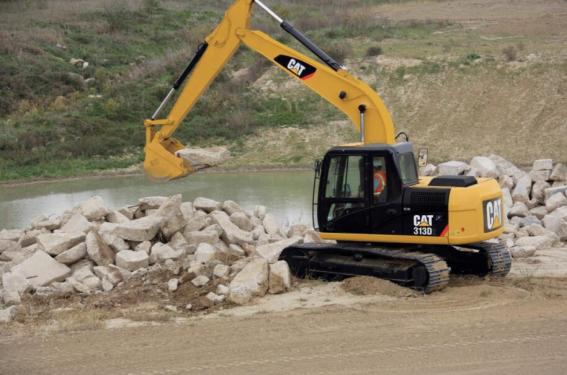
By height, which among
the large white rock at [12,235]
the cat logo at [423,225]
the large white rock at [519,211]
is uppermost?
the cat logo at [423,225]

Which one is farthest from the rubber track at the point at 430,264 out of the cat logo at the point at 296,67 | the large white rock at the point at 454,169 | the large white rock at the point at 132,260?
the large white rock at the point at 454,169

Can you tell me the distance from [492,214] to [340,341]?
3.20 meters

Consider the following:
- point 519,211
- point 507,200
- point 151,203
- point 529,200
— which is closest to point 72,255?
point 151,203

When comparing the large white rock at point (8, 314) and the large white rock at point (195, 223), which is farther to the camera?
the large white rock at point (195, 223)

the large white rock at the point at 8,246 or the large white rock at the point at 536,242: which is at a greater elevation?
the large white rock at the point at 8,246

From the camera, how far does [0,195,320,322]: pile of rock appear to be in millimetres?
13141

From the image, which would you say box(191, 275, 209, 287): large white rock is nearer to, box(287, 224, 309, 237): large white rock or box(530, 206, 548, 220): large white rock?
box(287, 224, 309, 237): large white rock

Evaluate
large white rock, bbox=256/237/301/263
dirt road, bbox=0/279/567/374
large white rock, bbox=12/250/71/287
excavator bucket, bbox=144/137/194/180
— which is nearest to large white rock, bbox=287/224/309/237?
large white rock, bbox=256/237/301/263

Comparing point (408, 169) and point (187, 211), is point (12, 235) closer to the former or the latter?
point (187, 211)

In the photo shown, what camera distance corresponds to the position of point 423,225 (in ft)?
41.3

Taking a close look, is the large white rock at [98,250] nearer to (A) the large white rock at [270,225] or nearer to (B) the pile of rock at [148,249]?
(B) the pile of rock at [148,249]

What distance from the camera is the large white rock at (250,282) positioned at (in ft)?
40.9

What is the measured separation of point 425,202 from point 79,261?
17.5 ft

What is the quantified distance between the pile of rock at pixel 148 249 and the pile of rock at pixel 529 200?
144 inches
